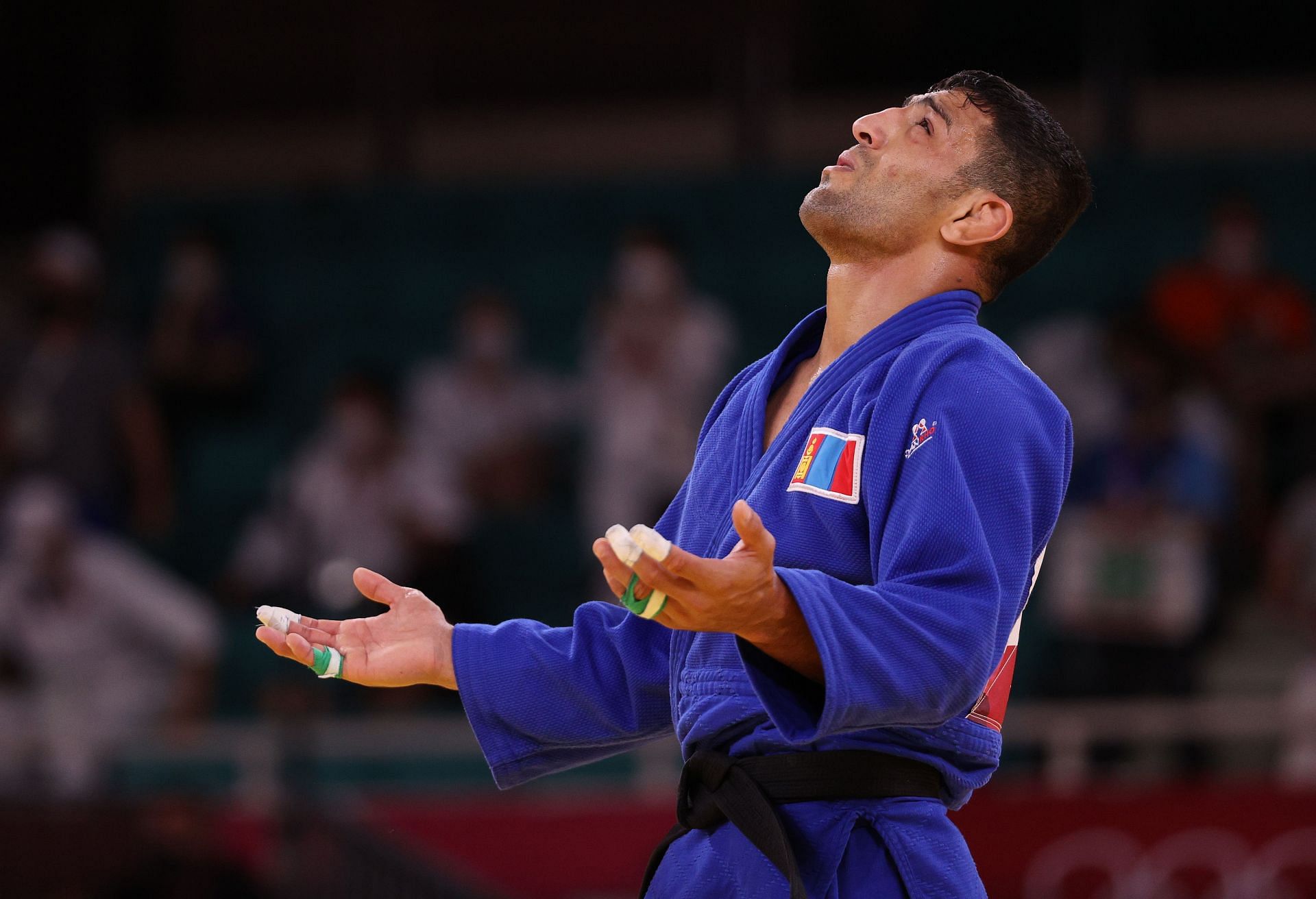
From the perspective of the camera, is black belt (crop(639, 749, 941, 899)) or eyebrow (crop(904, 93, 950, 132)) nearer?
black belt (crop(639, 749, 941, 899))

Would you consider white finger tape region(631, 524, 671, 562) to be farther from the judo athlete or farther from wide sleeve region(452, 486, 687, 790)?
wide sleeve region(452, 486, 687, 790)

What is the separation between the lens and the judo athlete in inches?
83.4

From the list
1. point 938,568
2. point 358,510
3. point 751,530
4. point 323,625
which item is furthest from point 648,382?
point 751,530

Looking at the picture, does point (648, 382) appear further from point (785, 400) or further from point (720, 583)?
point (720, 583)

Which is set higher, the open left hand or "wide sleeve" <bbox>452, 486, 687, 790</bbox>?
the open left hand

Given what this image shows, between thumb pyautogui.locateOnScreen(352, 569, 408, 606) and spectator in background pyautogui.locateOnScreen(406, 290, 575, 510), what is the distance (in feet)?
18.7

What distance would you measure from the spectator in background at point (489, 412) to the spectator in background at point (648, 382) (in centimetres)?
36

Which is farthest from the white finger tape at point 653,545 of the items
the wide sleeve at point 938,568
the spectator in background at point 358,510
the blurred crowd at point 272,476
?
the spectator in background at point 358,510

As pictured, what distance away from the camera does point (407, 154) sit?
1034 centimetres

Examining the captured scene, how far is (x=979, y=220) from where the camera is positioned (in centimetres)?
257

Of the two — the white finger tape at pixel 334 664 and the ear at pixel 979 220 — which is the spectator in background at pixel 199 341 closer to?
the white finger tape at pixel 334 664

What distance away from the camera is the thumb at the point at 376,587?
8.16 feet

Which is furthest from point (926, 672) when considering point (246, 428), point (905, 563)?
point (246, 428)

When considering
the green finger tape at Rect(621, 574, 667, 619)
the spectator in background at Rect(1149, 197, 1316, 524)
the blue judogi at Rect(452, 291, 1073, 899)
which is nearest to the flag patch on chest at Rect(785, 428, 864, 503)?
the blue judogi at Rect(452, 291, 1073, 899)
